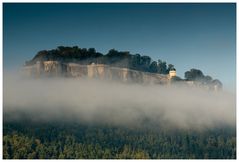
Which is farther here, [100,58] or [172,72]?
[172,72]

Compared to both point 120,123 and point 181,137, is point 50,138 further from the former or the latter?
point 181,137

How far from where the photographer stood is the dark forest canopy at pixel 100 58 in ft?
38.8

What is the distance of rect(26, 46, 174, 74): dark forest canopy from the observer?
1182cm

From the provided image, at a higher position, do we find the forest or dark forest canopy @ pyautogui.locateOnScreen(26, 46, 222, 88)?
dark forest canopy @ pyautogui.locateOnScreen(26, 46, 222, 88)

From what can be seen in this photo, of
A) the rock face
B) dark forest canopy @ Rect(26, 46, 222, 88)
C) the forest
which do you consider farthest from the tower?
the forest

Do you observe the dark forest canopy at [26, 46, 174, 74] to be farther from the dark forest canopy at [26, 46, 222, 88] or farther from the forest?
the forest

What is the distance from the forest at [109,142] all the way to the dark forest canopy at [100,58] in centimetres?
148

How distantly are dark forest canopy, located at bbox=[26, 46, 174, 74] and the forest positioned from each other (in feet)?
4.87

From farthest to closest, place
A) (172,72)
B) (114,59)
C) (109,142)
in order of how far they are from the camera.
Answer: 1. (172,72)
2. (114,59)
3. (109,142)

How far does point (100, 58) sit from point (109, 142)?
1.94 metres

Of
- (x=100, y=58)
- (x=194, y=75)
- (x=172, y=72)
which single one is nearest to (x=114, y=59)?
(x=100, y=58)

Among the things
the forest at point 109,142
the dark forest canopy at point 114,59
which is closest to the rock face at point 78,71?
the dark forest canopy at point 114,59

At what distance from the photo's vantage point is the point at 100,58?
12141mm

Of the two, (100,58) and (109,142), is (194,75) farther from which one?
(109,142)
